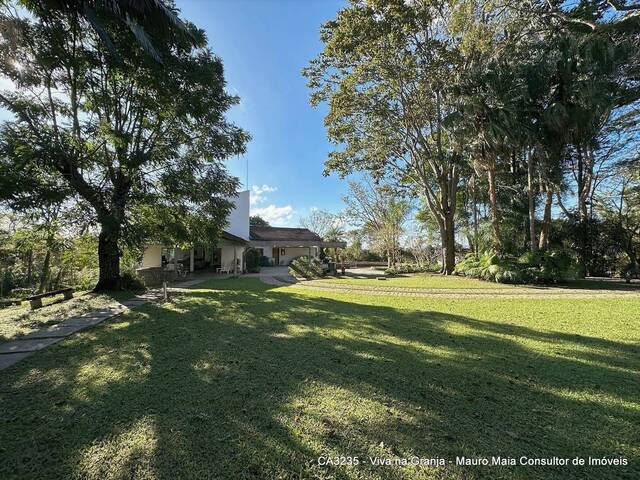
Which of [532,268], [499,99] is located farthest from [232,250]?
[499,99]

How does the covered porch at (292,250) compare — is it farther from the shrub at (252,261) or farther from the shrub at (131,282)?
the shrub at (131,282)

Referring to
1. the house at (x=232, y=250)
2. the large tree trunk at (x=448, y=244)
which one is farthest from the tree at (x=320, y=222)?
the large tree trunk at (x=448, y=244)

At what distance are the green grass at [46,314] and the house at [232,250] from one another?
3.49 m

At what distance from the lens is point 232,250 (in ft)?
68.6

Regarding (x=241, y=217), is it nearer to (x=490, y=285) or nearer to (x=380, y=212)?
(x=380, y=212)

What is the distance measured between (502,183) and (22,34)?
858 inches

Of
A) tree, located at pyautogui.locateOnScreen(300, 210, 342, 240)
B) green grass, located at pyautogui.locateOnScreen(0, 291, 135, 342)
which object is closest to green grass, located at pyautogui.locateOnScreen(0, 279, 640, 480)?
green grass, located at pyautogui.locateOnScreen(0, 291, 135, 342)

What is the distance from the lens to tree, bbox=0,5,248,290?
23.9 ft

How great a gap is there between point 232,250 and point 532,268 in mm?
18375

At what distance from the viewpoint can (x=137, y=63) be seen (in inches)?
319

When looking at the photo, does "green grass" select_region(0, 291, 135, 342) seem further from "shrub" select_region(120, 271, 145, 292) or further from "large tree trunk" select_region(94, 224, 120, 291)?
"shrub" select_region(120, 271, 145, 292)

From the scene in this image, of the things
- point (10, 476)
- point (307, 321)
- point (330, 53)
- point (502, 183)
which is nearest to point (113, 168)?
point (307, 321)

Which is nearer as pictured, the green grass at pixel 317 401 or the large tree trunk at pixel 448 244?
the green grass at pixel 317 401

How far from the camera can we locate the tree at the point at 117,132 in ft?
23.9
